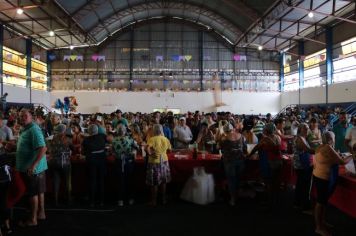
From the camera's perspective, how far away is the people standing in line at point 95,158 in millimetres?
6066

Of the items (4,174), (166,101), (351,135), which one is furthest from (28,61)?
(351,135)

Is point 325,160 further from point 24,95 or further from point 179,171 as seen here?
point 24,95

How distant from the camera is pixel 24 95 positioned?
77.3 ft

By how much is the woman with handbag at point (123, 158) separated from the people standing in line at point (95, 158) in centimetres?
24

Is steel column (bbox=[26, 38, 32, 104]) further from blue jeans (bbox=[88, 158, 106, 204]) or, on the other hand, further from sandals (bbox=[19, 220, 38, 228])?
sandals (bbox=[19, 220, 38, 228])

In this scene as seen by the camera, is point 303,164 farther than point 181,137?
No

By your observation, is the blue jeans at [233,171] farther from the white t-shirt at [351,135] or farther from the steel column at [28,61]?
the steel column at [28,61]

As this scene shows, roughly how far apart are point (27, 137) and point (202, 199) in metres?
3.22

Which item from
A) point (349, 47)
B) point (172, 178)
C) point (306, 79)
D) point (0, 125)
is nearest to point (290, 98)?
point (306, 79)

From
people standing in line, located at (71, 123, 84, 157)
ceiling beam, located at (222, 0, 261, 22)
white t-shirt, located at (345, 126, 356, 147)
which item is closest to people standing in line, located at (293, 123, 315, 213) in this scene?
white t-shirt, located at (345, 126, 356, 147)

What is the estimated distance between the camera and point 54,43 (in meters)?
26.6

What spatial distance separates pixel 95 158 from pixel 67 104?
21.8 meters

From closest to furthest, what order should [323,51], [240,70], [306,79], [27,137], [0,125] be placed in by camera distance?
[27,137] → [0,125] → [323,51] → [306,79] → [240,70]

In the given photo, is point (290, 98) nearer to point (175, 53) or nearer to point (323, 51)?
point (323, 51)
